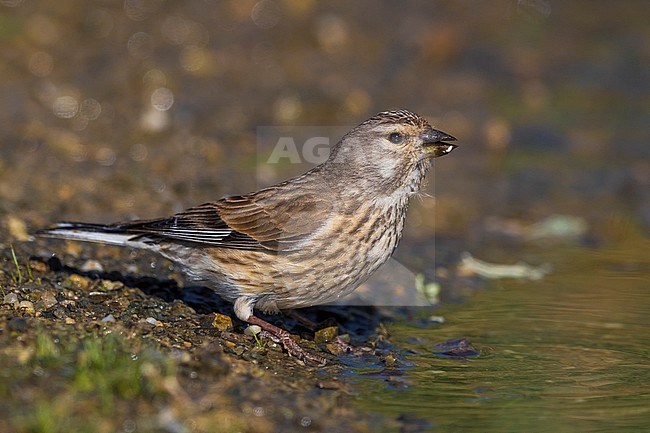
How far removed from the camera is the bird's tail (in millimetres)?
6293

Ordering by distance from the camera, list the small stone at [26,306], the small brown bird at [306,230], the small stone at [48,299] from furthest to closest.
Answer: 1. the small brown bird at [306,230]
2. the small stone at [48,299]
3. the small stone at [26,306]

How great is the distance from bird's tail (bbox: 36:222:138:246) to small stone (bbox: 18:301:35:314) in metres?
0.69

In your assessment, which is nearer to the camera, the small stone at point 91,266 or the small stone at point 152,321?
the small stone at point 152,321

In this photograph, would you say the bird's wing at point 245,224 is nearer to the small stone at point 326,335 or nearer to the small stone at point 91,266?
the small stone at point 91,266

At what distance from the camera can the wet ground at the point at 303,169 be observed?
4.95 meters

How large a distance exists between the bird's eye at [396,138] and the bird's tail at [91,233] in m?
1.73

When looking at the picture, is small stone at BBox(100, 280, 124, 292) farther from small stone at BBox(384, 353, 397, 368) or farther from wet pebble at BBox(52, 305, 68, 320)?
small stone at BBox(384, 353, 397, 368)

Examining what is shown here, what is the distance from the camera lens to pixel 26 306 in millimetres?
5652

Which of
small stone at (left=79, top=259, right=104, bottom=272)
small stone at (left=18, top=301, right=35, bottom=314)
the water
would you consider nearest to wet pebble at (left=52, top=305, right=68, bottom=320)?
small stone at (left=18, top=301, right=35, bottom=314)

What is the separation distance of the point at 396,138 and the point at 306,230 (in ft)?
2.61

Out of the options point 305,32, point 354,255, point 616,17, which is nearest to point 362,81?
point 305,32

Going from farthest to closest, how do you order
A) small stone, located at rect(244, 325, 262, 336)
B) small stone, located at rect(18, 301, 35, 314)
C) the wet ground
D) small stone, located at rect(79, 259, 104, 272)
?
small stone, located at rect(79, 259, 104, 272) → small stone, located at rect(244, 325, 262, 336) → small stone, located at rect(18, 301, 35, 314) → the wet ground

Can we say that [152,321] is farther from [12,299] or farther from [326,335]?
[326,335]

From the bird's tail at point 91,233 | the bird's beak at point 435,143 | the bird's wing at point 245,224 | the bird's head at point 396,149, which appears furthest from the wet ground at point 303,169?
the bird's beak at point 435,143
